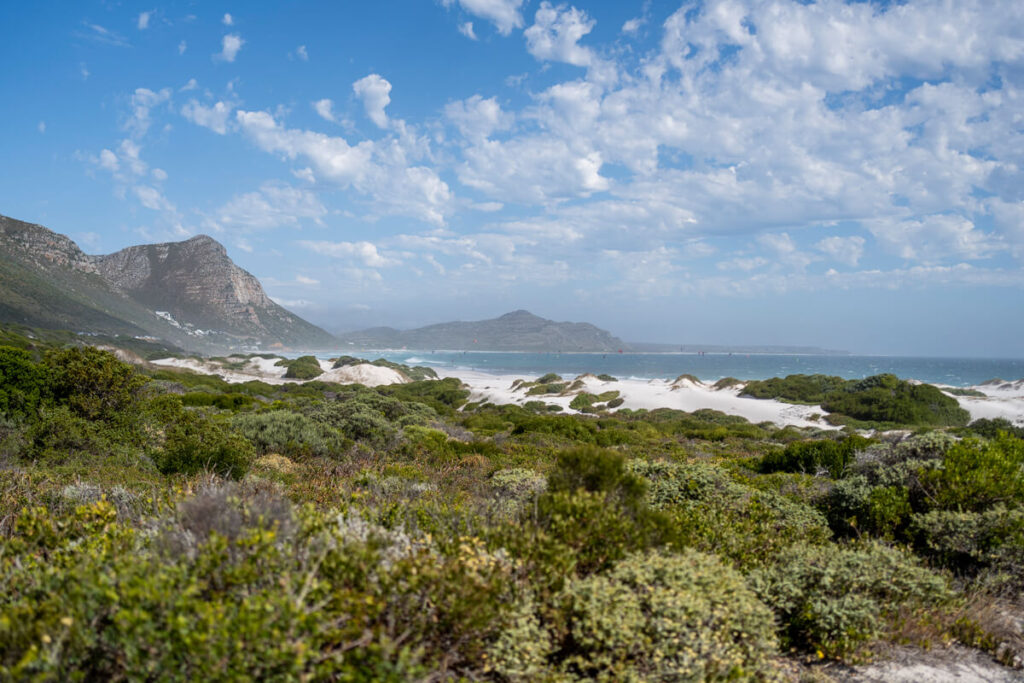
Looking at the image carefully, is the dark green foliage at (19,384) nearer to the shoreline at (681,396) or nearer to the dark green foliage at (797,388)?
the shoreline at (681,396)

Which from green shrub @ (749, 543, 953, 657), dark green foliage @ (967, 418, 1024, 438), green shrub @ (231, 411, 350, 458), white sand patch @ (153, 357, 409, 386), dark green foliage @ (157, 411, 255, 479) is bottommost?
white sand patch @ (153, 357, 409, 386)

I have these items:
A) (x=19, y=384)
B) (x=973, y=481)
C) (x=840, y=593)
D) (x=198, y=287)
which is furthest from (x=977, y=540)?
(x=198, y=287)

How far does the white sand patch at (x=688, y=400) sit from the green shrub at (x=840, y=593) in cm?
2422

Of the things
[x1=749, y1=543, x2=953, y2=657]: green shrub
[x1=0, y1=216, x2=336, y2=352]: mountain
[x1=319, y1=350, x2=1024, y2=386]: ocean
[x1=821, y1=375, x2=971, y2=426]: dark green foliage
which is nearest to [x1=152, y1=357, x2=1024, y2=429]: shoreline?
[x1=821, y1=375, x2=971, y2=426]: dark green foliage

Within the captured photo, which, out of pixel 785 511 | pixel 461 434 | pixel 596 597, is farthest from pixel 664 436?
pixel 596 597

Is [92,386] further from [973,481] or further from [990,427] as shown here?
[990,427]

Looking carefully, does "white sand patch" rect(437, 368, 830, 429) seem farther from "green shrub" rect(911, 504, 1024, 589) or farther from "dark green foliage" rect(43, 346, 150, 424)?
"dark green foliage" rect(43, 346, 150, 424)

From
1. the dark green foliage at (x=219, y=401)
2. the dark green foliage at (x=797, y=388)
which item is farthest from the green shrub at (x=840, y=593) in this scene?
the dark green foliage at (x=797, y=388)

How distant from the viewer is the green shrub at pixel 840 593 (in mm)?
3859

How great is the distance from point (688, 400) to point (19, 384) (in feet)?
106

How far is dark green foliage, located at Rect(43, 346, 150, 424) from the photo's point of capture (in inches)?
410

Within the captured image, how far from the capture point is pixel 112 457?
365 inches

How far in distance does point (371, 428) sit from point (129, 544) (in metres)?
11.0

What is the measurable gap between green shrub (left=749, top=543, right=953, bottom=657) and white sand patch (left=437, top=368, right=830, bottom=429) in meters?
24.2
